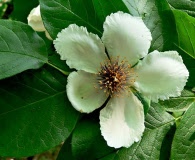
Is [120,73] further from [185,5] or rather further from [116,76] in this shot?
[185,5]

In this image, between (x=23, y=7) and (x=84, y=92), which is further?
(x=23, y=7)

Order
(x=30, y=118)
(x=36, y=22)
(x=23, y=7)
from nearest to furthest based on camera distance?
(x=30, y=118) → (x=36, y=22) → (x=23, y=7)

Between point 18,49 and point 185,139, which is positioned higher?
point 18,49

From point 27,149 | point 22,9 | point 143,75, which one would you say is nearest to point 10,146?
point 27,149

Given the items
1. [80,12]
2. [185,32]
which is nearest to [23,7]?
[80,12]

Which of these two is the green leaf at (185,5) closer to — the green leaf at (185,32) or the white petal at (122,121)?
the green leaf at (185,32)

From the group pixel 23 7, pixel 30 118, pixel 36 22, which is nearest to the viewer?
pixel 30 118
